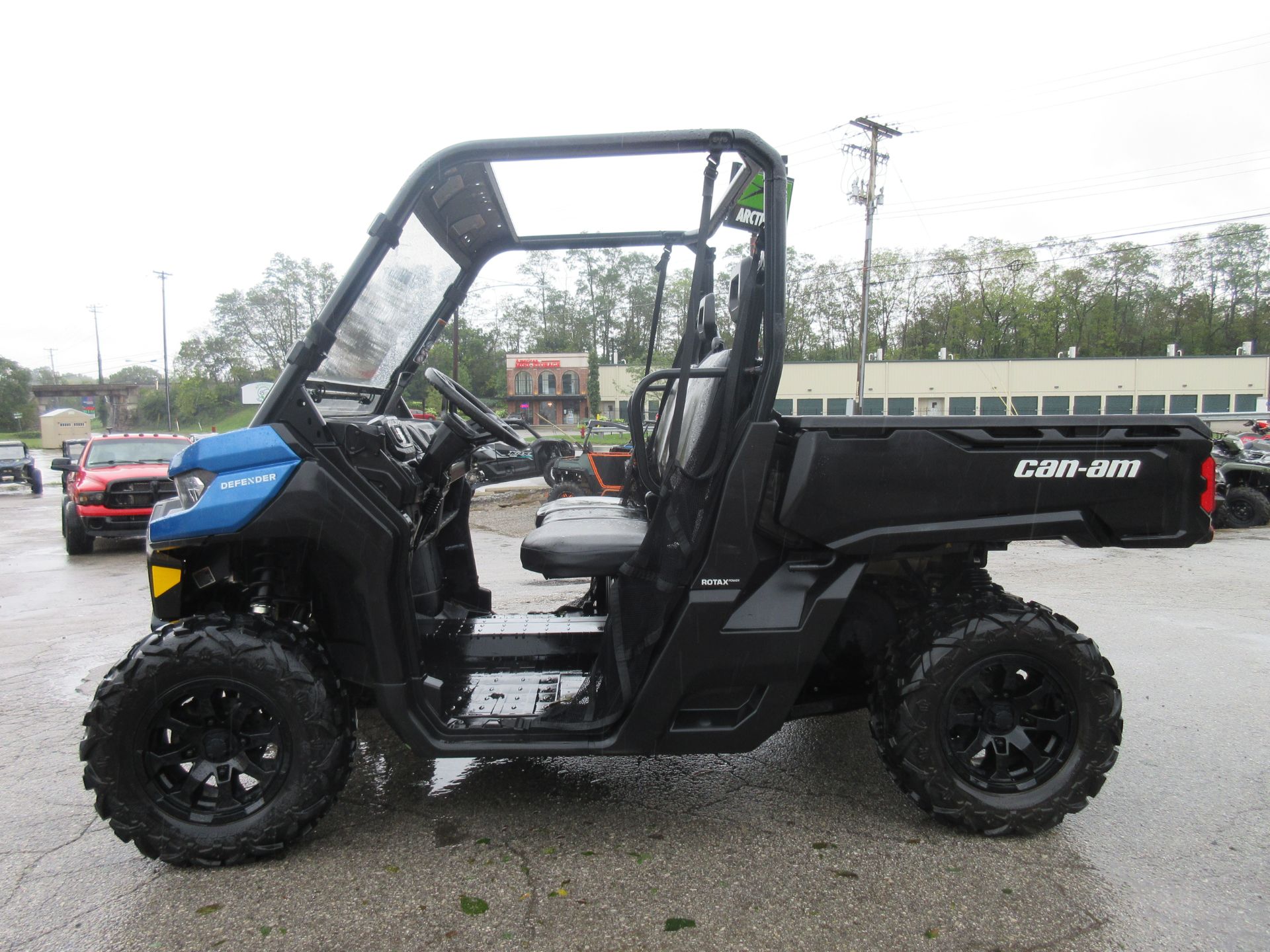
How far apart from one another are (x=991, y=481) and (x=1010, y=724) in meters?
0.82

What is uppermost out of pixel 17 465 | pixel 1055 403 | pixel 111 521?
pixel 1055 403

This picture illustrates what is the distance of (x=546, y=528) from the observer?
3.12 m

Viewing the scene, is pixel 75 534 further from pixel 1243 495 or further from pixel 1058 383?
pixel 1058 383

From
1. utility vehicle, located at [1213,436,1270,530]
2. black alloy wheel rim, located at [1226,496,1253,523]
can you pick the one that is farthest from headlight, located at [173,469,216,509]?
black alloy wheel rim, located at [1226,496,1253,523]

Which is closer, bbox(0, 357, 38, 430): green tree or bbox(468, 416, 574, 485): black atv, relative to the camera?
bbox(468, 416, 574, 485): black atv

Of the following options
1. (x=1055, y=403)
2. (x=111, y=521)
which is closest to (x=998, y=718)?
(x=111, y=521)

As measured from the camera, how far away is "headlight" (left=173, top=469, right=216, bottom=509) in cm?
245

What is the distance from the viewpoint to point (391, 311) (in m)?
2.96

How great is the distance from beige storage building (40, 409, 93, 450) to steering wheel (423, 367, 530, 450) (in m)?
61.8

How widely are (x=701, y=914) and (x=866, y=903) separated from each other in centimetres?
47

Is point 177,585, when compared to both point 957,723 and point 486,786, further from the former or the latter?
point 957,723

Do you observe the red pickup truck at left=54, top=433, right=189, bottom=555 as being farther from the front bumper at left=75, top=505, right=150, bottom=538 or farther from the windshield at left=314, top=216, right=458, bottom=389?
the windshield at left=314, top=216, right=458, bottom=389

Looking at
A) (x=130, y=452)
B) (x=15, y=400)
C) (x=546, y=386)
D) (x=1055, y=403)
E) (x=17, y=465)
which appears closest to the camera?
(x=546, y=386)

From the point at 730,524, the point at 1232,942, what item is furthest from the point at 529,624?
the point at 1232,942
